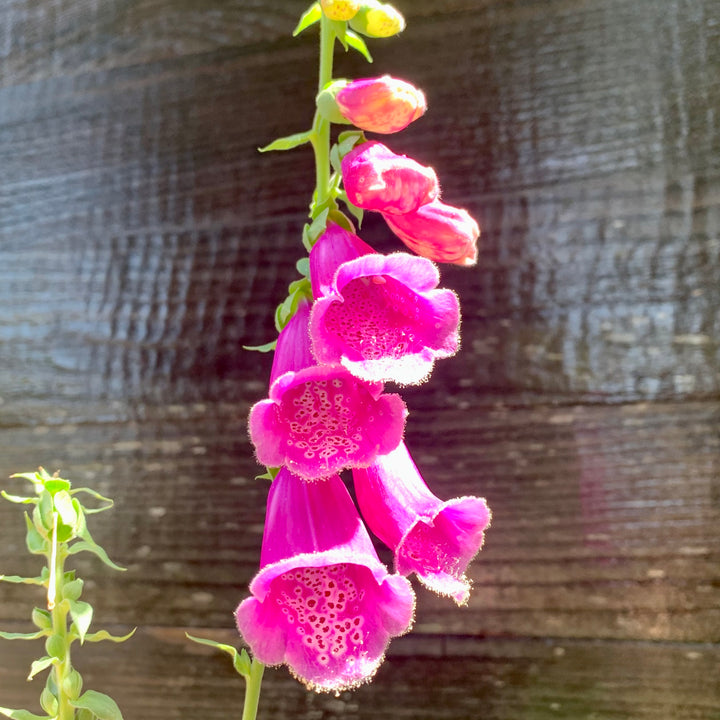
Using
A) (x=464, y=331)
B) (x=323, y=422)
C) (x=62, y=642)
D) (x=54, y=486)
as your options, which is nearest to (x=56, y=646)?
(x=62, y=642)

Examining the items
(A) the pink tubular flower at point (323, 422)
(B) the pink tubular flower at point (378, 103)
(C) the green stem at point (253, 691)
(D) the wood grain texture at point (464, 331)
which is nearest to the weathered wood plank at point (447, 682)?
(D) the wood grain texture at point (464, 331)

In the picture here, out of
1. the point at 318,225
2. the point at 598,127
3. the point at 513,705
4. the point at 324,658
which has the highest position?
the point at 598,127

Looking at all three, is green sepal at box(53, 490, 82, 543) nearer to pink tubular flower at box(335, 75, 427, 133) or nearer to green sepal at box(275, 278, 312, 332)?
green sepal at box(275, 278, 312, 332)

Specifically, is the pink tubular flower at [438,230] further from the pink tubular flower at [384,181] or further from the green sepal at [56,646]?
the green sepal at [56,646]

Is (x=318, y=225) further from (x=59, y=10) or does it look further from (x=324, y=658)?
(x=59, y=10)

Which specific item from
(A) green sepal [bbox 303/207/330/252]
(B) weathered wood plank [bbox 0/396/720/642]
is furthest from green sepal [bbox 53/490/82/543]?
(B) weathered wood plank [bbox 0/396/720/642]

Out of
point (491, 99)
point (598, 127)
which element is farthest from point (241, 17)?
point (598, 127)
